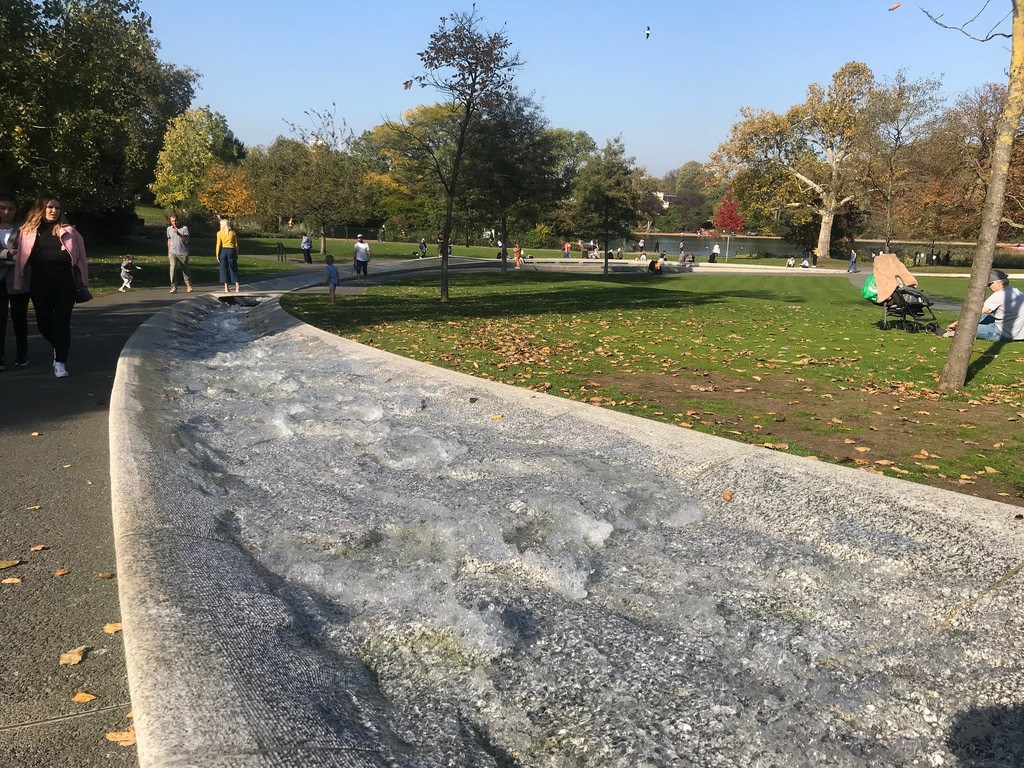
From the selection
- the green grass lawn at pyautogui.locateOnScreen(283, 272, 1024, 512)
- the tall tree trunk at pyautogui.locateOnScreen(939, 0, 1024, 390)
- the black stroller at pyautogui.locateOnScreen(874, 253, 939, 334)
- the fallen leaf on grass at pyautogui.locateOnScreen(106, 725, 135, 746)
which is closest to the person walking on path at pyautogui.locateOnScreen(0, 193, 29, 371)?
the green grass lawn at pyautogui.locateOnScreen(283, 272, 1024, 512)

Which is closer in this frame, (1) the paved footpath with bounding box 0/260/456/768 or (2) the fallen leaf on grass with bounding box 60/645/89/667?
(1) the paved footpath with bounding box 0/260/456/768

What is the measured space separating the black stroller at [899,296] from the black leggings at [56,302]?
13.9 m

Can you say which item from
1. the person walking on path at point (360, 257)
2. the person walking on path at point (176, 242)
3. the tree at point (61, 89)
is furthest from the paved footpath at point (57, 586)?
the person walking on path at point (360, 257)

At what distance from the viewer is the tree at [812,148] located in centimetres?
5428

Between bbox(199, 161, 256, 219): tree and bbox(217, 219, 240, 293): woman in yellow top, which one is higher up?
bbox(199, 161, 256, 219): tree

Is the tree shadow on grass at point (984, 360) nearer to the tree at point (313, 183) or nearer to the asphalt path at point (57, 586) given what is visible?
the asphalt path at point (57, 586)

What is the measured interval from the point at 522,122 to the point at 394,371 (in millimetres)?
25212

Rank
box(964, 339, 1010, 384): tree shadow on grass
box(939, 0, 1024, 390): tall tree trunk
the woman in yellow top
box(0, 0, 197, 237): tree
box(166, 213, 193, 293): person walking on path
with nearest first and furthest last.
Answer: box(939, 0, 1024, 390): tall tree trunk
box(964, 339, 1010, 384): tree shadow on grass
box(0, 0, 197, 237): tree
box(166, 213, 193, 293): person walking on path
the woman in yellow top

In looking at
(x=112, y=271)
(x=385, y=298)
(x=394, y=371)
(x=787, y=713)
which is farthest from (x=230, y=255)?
(x=787, y=713)

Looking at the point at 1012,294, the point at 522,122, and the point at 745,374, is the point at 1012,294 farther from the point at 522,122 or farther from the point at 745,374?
the point at 522,122

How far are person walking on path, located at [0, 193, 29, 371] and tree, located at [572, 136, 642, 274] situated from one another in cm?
3212

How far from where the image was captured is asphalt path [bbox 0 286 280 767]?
237cm

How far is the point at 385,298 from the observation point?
2002 cm

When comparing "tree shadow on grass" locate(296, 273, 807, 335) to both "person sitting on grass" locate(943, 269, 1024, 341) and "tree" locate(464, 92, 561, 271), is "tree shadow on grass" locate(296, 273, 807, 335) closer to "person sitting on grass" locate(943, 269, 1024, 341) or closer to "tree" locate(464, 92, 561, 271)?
"tree" locate(464, 92, 561, 271)
